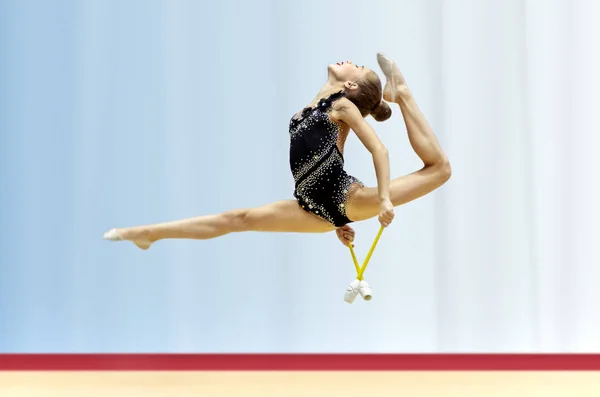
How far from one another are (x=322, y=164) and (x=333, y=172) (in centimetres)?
5

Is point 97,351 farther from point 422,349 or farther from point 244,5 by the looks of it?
point 244,5

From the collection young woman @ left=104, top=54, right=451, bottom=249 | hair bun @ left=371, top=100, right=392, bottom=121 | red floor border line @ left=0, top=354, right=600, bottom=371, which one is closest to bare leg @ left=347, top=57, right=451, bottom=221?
young woman @ left=104, top=54, right=451, bottom=249

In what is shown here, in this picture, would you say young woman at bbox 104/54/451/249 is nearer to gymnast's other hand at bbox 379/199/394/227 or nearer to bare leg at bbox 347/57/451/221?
bare leg at bbox 347/57/451/221

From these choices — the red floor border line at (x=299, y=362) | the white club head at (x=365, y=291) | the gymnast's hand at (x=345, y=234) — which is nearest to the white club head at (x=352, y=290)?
the white club head at (x=365, y=291)

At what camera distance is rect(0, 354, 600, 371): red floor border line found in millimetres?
4586

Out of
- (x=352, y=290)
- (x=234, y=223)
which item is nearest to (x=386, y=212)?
(x=352, y=290)

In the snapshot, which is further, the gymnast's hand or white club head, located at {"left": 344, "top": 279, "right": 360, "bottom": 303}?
the gymnast's hand

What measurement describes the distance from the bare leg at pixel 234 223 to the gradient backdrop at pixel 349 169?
1525 millimetres

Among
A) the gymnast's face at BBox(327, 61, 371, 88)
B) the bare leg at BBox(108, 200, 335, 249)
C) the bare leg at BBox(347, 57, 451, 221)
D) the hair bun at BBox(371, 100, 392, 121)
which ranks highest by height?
the gymnast's face at BBox(327, 61, 371, 88)

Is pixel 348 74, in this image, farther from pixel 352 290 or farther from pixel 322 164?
pixel 352 290

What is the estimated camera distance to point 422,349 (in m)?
4.94

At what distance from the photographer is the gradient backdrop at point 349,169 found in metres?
4.93

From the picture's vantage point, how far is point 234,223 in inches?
134

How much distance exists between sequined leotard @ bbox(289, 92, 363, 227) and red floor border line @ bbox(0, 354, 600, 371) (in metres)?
1.48
